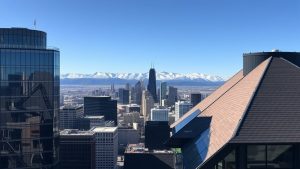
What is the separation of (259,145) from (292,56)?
13.9 meters

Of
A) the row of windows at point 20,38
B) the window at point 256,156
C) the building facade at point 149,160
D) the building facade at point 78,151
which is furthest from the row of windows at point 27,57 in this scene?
the building facade at point 149,160

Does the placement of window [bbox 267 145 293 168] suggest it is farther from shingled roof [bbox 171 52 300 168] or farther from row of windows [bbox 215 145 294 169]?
shingled roof [bbox 171 52 300 168]

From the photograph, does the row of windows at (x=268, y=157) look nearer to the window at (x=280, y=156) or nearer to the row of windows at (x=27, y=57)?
the window at (x=280, y=156)

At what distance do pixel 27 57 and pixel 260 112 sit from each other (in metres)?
41.8

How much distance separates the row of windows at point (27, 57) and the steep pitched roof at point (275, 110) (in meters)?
38.3

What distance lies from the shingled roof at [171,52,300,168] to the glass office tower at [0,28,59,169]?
109 ft

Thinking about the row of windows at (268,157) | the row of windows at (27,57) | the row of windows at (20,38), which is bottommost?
the row of windows at (268,157)

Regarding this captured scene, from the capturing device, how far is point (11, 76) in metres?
62.7

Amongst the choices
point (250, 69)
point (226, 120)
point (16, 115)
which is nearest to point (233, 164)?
Result: point (226, 120)

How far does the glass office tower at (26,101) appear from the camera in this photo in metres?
62.4

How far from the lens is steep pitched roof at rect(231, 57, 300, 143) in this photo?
2981 cm

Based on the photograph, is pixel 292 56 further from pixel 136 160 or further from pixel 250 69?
pixel 136 160

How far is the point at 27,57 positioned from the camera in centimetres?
6388

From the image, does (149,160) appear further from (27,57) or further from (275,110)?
(275,110)
